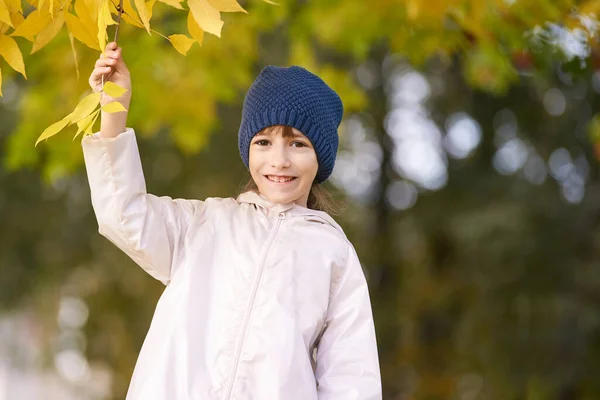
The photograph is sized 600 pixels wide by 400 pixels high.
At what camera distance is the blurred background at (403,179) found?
475cm

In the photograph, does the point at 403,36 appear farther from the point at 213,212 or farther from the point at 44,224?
the point at 44,224

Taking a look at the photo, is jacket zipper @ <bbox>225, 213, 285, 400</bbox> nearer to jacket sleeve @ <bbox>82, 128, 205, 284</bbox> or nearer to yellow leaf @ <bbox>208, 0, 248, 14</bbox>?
jacket sleeve @ <bbox>82, 128, 205, 284</bbox>

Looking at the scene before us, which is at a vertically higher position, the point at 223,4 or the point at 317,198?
the point at 223,4

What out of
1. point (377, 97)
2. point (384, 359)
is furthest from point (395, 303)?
point (377, 97)

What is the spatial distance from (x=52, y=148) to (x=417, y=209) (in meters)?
4.96

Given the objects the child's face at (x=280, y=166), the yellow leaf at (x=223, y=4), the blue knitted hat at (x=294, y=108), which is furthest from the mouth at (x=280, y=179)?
the yellow leaf at (x=223, y=4)

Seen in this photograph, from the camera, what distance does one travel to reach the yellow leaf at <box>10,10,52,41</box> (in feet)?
7.09

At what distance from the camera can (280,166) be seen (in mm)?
2354

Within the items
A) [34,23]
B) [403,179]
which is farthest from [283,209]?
[403,179]

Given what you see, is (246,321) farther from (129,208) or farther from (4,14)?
(4,14)

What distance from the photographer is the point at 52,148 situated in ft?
17.3

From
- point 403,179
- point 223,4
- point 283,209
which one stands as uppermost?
point 403,179

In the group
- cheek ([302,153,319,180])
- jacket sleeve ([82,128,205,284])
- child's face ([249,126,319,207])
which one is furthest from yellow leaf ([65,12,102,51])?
cheek ([302,153,319,180])

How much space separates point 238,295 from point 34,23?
869mm
